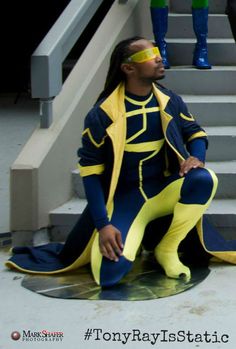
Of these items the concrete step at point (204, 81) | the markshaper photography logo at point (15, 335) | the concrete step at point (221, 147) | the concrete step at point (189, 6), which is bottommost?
the markshaper photography logo at point (15, 335)

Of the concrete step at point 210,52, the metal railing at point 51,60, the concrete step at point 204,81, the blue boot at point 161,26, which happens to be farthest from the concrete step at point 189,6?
the metal railing at point 51,60

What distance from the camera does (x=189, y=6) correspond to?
7.72 meters

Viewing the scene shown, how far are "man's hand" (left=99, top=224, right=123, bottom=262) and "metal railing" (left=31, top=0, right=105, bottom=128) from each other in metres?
1.35

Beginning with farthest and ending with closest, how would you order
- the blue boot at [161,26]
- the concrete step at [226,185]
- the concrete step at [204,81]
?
1. the blue boot at [161,26]
2. the concrete step at [204,81]
3. the concrete step at [226,185]

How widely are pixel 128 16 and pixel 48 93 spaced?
1.91 metres

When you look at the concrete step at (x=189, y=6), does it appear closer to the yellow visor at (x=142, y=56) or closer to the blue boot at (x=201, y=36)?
the blue boot at (x=201, y=36)

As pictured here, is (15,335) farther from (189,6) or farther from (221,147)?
(189,6)

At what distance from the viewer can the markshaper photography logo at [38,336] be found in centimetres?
379

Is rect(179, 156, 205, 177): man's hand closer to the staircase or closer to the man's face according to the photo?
the man's face

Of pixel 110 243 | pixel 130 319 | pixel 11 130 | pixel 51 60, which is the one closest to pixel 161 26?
pixel 51 60

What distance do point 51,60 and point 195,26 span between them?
185 cm

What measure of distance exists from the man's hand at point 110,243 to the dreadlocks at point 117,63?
829mm

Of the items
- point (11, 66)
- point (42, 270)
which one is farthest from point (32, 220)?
point (11, 66)

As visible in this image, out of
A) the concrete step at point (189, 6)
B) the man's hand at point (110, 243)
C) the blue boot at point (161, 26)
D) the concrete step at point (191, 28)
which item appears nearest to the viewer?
the man's hand at point (110, 243)
